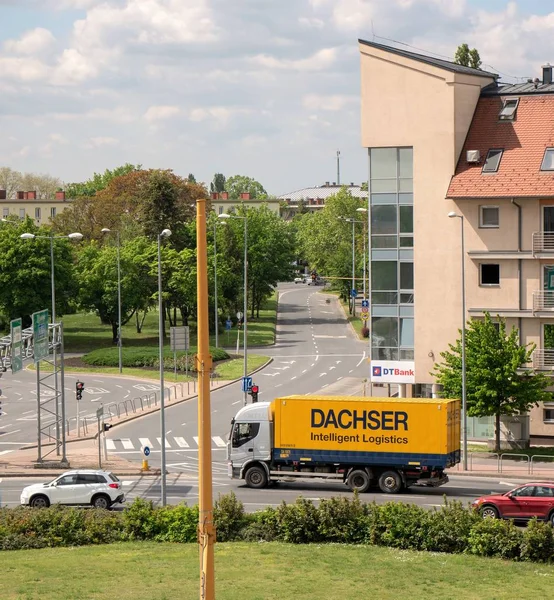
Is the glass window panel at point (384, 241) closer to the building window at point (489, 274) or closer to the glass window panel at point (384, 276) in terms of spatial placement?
the glass window panel at point (384, 276)

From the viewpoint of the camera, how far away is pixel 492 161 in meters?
51.1

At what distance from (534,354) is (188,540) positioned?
2516 centimetres

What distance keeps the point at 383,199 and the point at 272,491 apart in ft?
60.4

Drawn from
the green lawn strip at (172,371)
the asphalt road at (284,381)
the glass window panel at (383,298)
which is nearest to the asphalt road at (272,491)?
the asphalt road at (284,381)

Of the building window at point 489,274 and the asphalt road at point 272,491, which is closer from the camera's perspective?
the asphalt road at point 272,491

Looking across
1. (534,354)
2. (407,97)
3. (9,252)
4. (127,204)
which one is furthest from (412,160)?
(127,204)

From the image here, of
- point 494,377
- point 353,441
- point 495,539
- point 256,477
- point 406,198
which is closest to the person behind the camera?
point 495,539

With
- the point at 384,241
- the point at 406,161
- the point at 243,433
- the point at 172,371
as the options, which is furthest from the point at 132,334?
the point at 243,433

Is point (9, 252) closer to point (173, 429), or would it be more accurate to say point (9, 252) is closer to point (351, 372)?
point (351, 372)

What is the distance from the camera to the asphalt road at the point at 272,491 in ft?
123

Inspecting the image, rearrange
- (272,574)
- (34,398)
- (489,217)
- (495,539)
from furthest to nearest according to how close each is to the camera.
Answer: (34,398) → (489,217) → (495,539) → (272,574)

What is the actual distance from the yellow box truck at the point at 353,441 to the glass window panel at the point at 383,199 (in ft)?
51.5

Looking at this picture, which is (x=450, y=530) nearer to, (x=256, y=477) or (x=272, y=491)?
(x=272, y=491)

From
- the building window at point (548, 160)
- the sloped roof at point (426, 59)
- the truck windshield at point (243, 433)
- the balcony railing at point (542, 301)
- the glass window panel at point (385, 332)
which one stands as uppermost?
the sloped roof at point (426, 59)
